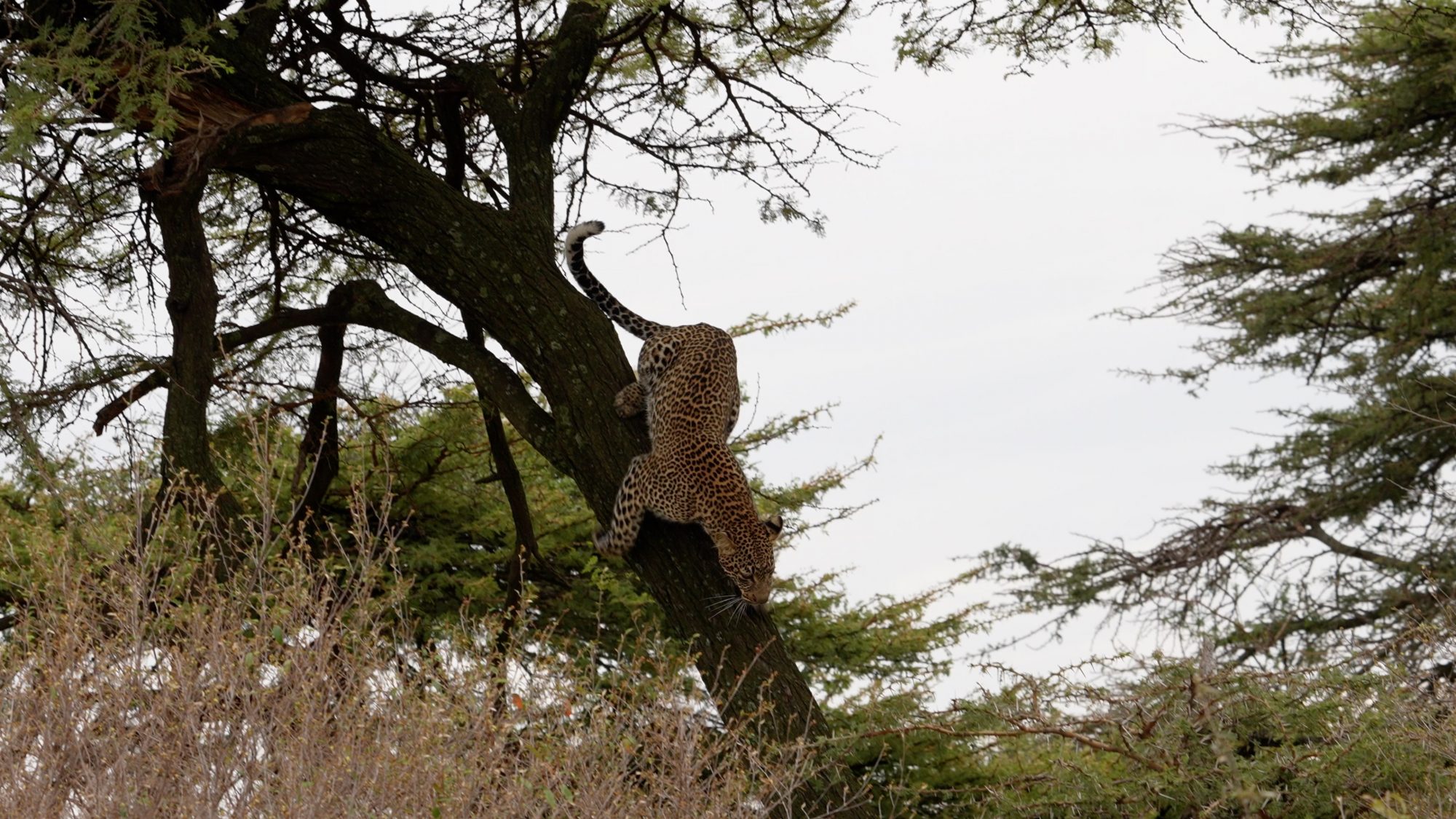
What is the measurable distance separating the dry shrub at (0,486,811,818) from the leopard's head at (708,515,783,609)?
2.44ft

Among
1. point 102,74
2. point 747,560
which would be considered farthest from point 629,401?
point 102,74

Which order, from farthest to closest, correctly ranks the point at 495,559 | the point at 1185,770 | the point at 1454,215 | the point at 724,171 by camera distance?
the point at 1454,215 → the point at 495,559 → the point at 724,171 → the point at 1185,770

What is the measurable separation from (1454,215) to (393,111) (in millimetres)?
9345

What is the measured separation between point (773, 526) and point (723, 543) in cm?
37

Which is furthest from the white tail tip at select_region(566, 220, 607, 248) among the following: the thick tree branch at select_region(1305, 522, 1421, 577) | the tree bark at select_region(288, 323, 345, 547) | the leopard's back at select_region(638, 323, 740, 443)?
the thick tree branch at select_region(1305, 522, 1421, 577)

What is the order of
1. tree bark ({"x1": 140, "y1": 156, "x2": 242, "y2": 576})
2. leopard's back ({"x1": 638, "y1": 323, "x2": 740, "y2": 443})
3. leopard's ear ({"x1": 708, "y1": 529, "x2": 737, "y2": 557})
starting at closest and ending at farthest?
tree bark ({"x1": 140, "y1": 156, "x2": 242, "y2": 576}), leopard's ear ({"x1": 708, "y1": 529, "x2": 737, "y2": 557}), leopard's back ({"x1": 638, "y1": 323, "x2": 740, "y2": 443})

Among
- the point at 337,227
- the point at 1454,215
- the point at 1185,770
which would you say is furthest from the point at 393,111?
the point at 1454,215

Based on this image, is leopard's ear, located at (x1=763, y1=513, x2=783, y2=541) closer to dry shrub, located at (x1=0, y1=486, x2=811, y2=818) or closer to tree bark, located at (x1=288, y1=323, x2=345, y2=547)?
dry shrub, located at (x1=0, y1=486, x2=811, y2=818)

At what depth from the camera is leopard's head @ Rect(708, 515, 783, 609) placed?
21.1 ft

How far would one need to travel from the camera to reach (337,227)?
866cm

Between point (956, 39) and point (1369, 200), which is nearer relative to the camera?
point (956, 39)

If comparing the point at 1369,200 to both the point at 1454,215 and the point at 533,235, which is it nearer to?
the point at 1454,215

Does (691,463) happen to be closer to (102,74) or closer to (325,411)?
(325,411)

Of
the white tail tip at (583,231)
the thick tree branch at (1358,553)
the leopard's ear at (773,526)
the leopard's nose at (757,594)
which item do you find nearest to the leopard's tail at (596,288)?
the white tail tip at (583,231)
